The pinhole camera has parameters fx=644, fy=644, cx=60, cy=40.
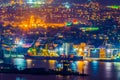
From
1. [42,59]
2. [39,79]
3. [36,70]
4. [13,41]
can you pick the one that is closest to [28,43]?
[13,41]

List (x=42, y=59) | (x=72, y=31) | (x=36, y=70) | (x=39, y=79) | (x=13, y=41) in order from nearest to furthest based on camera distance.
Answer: (x=39, y=79) < (x=36, y=70) < (x=42, y=59) < (x=13, y=41) < (x=72, y=31)

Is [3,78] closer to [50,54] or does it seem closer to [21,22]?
[50,54]

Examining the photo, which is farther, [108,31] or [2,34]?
[108,31]

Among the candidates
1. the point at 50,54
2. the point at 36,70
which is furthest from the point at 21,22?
the point at 36,70

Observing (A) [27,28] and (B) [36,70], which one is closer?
(B) [36,70]

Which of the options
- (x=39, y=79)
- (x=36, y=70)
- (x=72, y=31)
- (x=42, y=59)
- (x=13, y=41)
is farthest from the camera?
(x=72, y=31)

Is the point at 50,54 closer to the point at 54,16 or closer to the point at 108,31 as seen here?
the point at 54,16

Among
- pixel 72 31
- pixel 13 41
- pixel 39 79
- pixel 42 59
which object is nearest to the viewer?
pixel 39 79

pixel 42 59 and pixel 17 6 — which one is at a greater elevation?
pixel 17 6

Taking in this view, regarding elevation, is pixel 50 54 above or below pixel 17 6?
below
